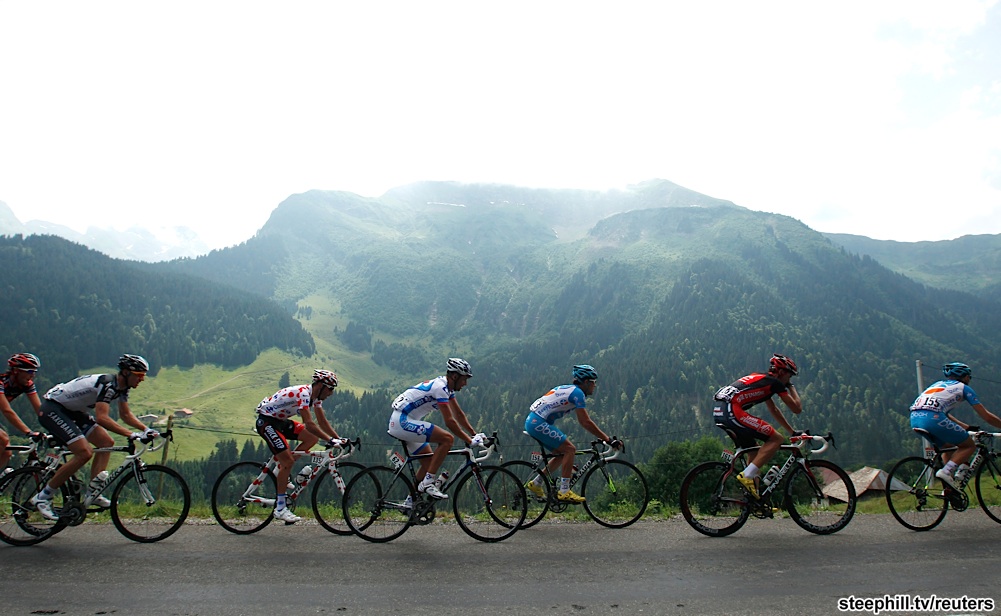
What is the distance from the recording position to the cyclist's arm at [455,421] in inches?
Answer: 381

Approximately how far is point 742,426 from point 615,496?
8.98ft

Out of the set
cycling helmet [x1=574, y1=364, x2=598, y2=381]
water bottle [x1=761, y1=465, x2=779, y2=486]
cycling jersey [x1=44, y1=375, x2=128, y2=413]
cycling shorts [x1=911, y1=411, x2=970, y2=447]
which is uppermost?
cycling helmet [x1=574, y1=364, x2=598, y2=381]

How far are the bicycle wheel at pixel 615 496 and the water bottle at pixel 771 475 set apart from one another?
6.25ft

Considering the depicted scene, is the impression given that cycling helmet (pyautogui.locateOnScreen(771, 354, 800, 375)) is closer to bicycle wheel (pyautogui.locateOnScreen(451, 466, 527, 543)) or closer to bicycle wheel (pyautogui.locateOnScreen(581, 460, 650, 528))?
bicycle wheel (pyautogui.locateOnScreen(581, 460, 650, 528))

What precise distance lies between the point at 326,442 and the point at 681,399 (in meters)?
170

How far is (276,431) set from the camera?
33.6 ft

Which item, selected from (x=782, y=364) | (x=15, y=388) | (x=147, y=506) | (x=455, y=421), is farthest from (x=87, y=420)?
(x=782, y=364)

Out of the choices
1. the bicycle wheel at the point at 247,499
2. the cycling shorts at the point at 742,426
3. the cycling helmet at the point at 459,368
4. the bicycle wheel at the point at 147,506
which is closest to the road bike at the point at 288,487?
the bicycle wheel at the point at 247,499

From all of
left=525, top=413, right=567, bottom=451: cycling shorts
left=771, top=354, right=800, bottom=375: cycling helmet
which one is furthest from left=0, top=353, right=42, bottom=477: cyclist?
left=771, top=354, right=800, bottom=375: cycling helmet

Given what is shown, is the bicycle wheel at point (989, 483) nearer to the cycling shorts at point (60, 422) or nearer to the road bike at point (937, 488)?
the road bike at point (937, 488)

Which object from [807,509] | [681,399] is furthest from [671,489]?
[681,399]

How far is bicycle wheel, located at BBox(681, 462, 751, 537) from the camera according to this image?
976cm

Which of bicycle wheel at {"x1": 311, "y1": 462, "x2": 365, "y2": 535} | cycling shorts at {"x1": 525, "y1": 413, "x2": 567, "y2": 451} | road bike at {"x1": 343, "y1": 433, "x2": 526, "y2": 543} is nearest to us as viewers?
road bike at {"x1": 343, "y1": 433, "x2": 526, "y2": 543}

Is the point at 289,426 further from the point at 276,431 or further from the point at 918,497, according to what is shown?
the point at 918,497
